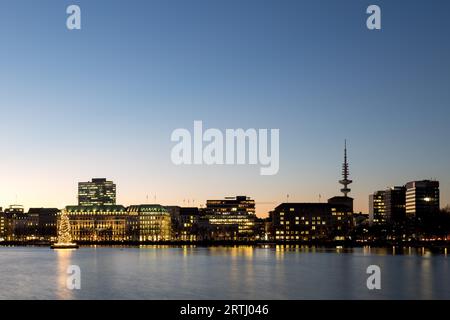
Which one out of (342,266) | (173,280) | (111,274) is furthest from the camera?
(342,266)

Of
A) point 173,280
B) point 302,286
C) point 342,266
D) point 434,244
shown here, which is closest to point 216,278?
point 173,280

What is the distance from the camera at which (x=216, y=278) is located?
2817 inches

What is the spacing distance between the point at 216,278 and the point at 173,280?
15.3 ft

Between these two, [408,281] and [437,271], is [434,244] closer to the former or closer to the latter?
[437,271]

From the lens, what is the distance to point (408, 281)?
67312 mm

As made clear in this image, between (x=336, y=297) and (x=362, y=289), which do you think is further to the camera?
(x=362, y=289)

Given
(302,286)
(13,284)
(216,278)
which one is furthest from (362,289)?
(13,284)
